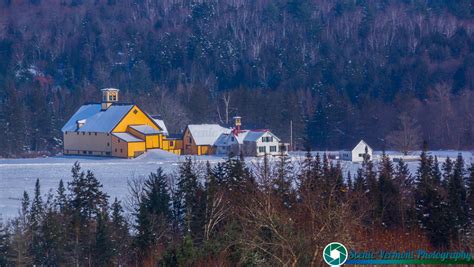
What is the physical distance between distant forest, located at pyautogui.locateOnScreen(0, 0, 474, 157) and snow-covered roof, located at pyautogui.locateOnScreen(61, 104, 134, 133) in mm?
4383

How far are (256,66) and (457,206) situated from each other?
55842 millimetres

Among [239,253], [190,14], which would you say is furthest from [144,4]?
[239,253]

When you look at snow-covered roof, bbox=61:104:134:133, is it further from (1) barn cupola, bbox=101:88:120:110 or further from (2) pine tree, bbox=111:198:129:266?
(2) pine tree, bbox=111:198:129:266

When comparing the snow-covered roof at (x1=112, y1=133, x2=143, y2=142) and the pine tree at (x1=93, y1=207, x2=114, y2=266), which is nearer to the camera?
the pine tree at (x1=93, y1=207, x2=114, y2=266)

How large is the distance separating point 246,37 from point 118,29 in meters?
14.4

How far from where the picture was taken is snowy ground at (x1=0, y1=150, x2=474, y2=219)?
26719 millimetres

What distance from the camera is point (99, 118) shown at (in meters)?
47.9

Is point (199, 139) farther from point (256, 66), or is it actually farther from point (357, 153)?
point (256, 66)

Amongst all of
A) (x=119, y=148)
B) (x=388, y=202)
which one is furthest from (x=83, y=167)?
(x=388, y=202)

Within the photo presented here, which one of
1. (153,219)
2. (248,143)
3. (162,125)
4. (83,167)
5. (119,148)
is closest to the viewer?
(153,219)

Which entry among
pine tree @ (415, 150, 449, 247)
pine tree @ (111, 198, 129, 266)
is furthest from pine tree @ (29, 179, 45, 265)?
pine tree @ (415, 150, 449, 247)

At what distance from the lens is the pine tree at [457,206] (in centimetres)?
1630

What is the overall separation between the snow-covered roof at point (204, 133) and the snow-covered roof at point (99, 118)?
378 centimetres

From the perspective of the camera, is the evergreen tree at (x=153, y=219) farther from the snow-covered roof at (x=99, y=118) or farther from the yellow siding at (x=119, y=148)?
the snow-covered roof at (x=99, y=118)
